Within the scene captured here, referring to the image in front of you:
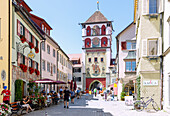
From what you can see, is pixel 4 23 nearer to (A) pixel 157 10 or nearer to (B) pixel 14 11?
(B) pixel 14 11

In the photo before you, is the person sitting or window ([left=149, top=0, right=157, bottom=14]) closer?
the person sitting

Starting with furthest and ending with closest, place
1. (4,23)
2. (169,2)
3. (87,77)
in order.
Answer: (87,77) < (4,23) < (169,2)

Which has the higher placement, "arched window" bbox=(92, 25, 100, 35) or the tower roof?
the tower roof

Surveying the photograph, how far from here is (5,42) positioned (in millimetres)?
16078

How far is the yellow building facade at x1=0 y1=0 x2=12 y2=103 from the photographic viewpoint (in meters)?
15.4

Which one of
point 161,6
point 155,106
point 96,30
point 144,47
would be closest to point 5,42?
point 144,47

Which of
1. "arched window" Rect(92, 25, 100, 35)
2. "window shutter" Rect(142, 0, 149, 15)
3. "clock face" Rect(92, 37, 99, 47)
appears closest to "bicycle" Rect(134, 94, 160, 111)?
"window shutter" Rect(142, 0, 149, 15)

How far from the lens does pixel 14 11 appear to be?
1797 centimetres

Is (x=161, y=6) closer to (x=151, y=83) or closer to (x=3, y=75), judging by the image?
(x=151, y=83)

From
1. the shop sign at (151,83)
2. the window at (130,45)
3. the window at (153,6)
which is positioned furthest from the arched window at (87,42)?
the shop sign at (151,83)

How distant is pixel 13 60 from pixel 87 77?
43041 millimetres

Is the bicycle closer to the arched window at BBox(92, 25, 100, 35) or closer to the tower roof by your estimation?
the arched window at BBox(92, 25, 100, 35)

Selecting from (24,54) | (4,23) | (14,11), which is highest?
(14,11)

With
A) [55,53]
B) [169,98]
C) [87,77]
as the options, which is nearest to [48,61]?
[55,53]
